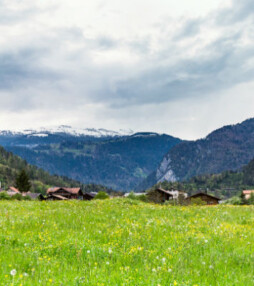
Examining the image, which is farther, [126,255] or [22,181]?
[22,181]

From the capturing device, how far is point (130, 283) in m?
5.72

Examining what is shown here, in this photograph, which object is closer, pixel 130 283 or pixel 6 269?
pixel 130 283

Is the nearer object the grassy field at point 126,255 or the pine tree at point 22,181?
the grassy field at point 126,255

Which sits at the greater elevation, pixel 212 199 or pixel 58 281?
pixel 58 281

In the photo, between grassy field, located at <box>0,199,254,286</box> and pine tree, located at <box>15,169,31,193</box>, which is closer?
grassy field, located at <box>0,199,254,286</box>

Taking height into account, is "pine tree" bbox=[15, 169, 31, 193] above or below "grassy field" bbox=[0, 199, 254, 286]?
below

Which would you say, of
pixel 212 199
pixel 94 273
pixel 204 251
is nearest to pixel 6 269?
pixel 94 273

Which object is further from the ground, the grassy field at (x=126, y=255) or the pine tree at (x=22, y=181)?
the grassy field at (x=126, y=255)

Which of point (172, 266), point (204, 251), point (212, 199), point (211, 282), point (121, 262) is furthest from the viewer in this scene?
point (212, 199)

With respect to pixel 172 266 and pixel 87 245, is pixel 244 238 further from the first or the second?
pixel 87 245

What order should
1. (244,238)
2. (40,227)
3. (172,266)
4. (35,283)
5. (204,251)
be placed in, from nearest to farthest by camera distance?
(35,283)
(172,266)
(204,251)
(244,238)
(40,227)

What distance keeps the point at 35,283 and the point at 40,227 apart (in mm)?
5764

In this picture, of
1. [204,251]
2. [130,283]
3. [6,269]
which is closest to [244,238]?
[204,251]

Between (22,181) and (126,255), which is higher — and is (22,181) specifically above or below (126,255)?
below
